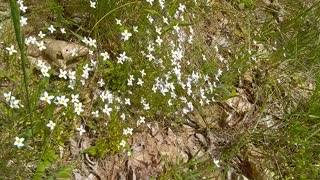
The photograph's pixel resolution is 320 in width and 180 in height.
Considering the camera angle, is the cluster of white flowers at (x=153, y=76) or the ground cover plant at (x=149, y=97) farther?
the cluster of white flowers at (x=153, y=76)

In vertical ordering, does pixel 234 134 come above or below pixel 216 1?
below

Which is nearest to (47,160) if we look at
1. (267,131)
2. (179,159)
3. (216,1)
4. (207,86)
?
(179,159)

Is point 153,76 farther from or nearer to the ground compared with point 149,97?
farther from the ground

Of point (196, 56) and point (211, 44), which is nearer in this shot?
point (196, 56)

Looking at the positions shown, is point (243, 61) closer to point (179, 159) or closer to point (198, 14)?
point (198, 14)

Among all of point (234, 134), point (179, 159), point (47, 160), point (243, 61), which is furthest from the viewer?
point (243, 61)

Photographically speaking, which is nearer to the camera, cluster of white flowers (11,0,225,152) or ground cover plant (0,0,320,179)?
ground cover plant (0,0,320,179)

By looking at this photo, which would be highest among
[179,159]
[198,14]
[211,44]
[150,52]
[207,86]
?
[198,14]

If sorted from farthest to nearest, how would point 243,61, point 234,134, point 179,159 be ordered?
point 243,61
point 234,134
point 179,159
